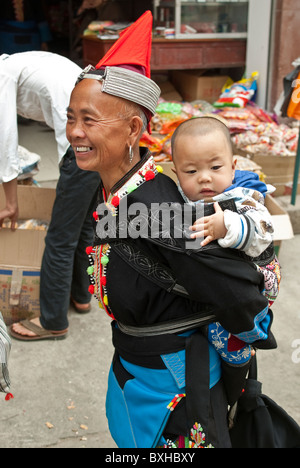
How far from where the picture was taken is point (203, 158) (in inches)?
58.3

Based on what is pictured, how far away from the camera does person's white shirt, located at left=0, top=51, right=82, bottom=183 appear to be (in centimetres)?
276

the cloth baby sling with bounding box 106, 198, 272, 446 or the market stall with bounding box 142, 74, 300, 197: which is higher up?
the cloth baby sling with bounding box 106, 198, 272, 446

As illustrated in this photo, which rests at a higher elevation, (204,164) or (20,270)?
(204,164)

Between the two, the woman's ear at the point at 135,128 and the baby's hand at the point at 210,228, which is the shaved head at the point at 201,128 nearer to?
the woman's ear at the point at 135,128

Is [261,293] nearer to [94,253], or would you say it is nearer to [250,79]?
[94,253]

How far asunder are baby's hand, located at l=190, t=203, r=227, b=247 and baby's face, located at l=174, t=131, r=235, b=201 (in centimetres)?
17

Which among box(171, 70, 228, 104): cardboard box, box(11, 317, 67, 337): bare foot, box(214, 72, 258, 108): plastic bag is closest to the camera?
box(11, 317, 67, 337): bare foot

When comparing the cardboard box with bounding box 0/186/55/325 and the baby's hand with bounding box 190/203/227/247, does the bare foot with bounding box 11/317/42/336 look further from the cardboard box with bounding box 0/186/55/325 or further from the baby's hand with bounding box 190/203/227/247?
the baby's hand with bounding box 190/203/227/247

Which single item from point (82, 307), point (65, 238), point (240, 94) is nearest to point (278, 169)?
point (240, 94)

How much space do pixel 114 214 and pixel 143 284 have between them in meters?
0.23

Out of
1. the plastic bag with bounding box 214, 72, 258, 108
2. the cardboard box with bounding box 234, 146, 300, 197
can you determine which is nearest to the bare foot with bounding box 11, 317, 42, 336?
the cardboard box with bounding box 234, 146, 300, 197

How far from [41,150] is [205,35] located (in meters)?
2.61

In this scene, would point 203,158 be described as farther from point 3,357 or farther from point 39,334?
point 39,334

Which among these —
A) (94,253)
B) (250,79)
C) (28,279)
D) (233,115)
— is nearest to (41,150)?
(233,115)
